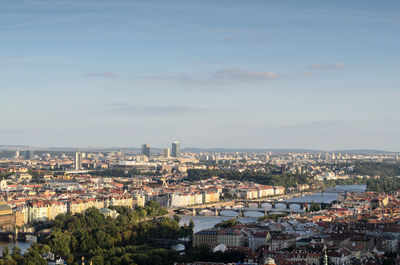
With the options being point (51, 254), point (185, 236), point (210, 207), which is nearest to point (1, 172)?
point (210, 207)

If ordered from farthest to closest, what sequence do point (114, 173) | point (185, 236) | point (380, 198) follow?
point (114, 173) → point (380, 198) → point (185, 236)

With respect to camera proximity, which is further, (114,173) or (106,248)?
(114,173)

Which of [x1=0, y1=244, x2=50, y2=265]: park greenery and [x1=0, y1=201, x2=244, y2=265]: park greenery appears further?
[x1=0, y1=201, x2=244, y2=265]: park greenery

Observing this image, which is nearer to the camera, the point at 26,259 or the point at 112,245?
the point at 26,259

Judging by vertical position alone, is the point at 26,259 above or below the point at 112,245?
above

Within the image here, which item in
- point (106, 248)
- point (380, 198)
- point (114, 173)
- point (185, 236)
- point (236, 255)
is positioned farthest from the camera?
point (114, 173)

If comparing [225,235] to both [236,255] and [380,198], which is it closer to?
[236,255]

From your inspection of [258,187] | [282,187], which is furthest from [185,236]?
[282,187]

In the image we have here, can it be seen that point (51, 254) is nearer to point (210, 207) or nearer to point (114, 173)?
point (210, 207)

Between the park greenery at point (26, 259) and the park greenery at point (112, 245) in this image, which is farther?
the park greenery at point (112, 245)
